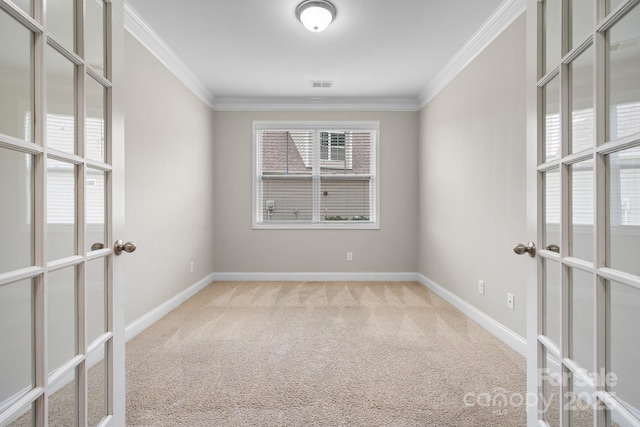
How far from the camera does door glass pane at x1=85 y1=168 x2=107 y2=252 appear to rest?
3.59 ft

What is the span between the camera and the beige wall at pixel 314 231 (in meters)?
4.41

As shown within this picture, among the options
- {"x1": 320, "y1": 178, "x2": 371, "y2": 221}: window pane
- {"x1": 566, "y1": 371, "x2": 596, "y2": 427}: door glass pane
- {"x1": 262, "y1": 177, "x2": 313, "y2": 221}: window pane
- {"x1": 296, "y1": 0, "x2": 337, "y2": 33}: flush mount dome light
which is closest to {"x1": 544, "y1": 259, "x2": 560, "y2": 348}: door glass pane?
{"x1": 566, "y1": 371, "x2": 596, "y2": 427}: door glass pane

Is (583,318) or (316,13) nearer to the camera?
(583,318)

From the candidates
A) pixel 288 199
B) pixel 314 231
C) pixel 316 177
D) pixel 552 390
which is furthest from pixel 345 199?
pixel 552 390

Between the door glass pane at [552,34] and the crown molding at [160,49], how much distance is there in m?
2.60

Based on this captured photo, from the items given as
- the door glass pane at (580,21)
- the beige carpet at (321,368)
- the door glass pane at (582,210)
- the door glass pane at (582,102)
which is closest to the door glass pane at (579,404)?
the door glass pane at (582,210)

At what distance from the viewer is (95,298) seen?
3.70ft

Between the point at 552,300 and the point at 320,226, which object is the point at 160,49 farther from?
the point at 552,300

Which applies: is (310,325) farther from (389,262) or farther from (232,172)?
(232,172)

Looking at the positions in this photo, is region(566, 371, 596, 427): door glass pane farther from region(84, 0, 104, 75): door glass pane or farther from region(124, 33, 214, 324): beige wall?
region(124, 33, 214, 324): beige wall

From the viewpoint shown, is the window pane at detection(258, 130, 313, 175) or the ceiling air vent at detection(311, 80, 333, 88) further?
the window pane at detection(258, 130, 313, 175)

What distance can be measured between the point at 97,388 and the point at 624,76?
73.2 inches

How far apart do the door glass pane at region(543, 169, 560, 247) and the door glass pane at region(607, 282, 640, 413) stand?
29cm

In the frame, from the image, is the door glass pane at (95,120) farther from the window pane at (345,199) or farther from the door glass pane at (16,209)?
the window pane at (345,199)
